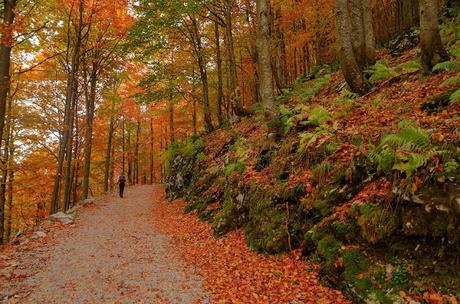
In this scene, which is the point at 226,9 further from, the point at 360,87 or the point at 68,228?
the point at 68,228

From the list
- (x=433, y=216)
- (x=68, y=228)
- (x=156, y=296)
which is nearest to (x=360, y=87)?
(x=433, y=216)

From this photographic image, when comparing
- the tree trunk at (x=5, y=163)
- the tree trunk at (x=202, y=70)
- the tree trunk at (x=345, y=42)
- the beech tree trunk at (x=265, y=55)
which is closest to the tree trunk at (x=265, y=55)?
the beech tree trunk at (x=265, y=55)

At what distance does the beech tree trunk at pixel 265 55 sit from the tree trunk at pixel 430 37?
4078 mm

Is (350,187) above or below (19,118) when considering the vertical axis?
below

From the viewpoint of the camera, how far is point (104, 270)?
23.8 ft

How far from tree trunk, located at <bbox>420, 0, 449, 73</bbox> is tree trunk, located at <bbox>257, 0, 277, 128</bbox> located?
13.4 ft

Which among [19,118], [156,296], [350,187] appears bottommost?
[156,296]

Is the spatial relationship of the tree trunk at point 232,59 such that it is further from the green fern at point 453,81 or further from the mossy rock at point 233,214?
the green fern at point 453,81

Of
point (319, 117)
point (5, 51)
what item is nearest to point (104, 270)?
point (5, 51)

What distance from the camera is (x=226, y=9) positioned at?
15.6m

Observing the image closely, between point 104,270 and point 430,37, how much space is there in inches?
373

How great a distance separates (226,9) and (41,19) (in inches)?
335

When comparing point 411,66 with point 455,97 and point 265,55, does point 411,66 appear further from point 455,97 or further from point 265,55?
point 265,55

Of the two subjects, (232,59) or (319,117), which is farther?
(232,59)
